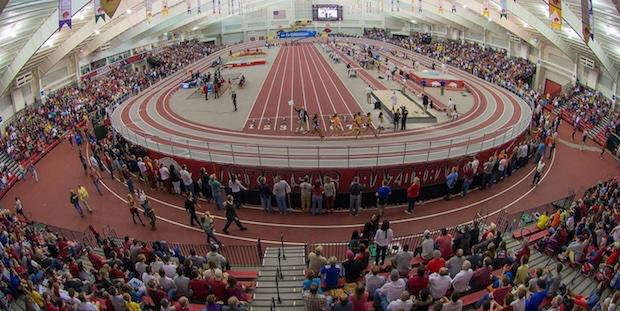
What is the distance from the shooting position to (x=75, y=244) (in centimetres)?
1295

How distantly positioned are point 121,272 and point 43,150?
68.9 feet

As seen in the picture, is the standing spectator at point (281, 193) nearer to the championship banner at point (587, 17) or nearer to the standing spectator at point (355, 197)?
the standing spectator at point (355, 197)

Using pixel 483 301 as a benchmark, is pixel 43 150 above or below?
below

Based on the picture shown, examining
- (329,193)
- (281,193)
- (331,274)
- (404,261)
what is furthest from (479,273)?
(281,193)

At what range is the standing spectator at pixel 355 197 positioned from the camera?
15.8m

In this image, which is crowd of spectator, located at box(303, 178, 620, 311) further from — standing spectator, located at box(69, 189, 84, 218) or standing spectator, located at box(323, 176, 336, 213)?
standing spectator, located at box(69, 189, 84, 218)

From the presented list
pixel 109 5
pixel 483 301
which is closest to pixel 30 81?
pixel 109 5

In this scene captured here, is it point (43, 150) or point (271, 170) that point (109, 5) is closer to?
point (271, 170)

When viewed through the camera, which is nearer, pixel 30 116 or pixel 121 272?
pixel 121 272

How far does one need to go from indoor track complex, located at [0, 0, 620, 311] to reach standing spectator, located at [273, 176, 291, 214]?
0.06m

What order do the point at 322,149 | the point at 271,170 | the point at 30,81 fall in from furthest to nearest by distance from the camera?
the point at 30,81 < the point at 322,149 < the point at 271,170

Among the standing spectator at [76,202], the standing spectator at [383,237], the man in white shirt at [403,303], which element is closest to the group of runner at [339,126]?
the standing spectator at [76,202]

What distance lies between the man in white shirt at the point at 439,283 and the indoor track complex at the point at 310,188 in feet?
0.09

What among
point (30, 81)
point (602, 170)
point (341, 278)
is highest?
point (30, 81)
